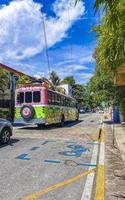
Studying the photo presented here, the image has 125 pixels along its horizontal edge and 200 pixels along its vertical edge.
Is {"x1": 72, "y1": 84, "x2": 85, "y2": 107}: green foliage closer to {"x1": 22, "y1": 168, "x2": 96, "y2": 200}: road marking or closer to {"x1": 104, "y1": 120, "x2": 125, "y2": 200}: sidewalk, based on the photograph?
{"x1": 104, "y1": 120, "x2": 125, "y2": 200}: sidewalk

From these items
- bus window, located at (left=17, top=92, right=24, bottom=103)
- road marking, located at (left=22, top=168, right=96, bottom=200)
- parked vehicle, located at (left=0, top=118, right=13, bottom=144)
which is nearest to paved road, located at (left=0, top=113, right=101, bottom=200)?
road marking, located at (left=22, top=168, right=96, bottom=200)

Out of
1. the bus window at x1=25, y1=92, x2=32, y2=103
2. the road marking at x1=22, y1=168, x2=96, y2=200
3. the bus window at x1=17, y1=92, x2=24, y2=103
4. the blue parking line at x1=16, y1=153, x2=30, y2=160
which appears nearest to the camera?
the road marking at x1=22, y1=168, x2=96, y2=200

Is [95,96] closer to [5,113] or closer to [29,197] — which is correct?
[5,113]

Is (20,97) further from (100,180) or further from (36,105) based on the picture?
(100,180)

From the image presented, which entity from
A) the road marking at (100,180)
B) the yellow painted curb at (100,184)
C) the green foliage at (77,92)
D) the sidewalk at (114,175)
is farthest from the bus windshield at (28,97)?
the green foliage at (77,92)

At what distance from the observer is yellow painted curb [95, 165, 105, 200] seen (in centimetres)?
603

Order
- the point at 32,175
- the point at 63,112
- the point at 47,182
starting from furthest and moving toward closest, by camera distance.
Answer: the point at 63,112 < the point at 32,175 < the point at 47,182

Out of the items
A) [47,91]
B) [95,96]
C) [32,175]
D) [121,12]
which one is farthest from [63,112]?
[121,12]

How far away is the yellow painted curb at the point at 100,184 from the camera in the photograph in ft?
19.8

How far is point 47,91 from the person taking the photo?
72.8ft

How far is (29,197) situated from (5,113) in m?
33.4

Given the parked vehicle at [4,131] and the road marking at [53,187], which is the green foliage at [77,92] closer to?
the parked vehicle at [4,131]

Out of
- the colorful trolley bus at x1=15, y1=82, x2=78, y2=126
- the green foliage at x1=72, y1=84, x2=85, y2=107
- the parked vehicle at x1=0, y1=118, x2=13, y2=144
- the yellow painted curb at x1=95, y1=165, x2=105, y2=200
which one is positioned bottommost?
the yellow painted curb at x1=95, y1=165, x2=105, y2=200

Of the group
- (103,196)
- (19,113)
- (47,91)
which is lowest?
(103,196)
